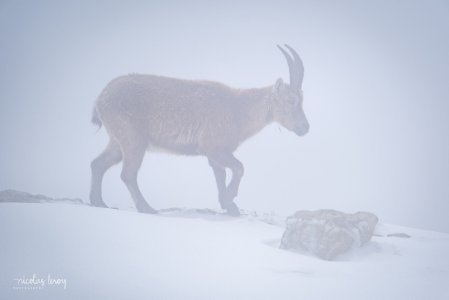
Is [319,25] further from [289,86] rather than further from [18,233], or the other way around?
[18,233]

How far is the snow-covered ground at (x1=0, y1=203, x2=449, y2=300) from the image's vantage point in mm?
4059

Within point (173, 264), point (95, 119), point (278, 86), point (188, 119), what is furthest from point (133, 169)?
point (278, 86)

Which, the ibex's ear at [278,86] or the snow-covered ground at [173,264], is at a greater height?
the ibex's ear at [278,86]

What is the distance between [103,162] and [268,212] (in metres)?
2.16

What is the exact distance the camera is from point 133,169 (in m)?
5.90

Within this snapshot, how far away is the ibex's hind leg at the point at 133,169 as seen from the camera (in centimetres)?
589

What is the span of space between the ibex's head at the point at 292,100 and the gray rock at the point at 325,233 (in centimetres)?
190

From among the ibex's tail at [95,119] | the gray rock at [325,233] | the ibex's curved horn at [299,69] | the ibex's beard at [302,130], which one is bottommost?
the gray rock at [325,233]

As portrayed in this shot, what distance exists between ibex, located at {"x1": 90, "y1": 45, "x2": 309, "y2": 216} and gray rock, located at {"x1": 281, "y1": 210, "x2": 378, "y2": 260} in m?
1.29

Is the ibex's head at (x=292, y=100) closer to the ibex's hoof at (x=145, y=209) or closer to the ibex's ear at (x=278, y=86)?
the ibex's ear at (x=278, y=86)

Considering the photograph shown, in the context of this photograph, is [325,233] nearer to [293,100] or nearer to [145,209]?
[145,209]

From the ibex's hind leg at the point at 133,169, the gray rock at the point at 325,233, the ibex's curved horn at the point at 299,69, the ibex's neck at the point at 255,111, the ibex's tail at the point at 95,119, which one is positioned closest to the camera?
the gray rock at the point at 325,233

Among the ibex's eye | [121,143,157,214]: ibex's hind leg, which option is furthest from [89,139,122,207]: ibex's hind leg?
the ibex's eye

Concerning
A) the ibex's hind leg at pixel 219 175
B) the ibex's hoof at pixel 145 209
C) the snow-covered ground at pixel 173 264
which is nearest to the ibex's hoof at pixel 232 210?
the ibex's hind leg at pixel 219 175
